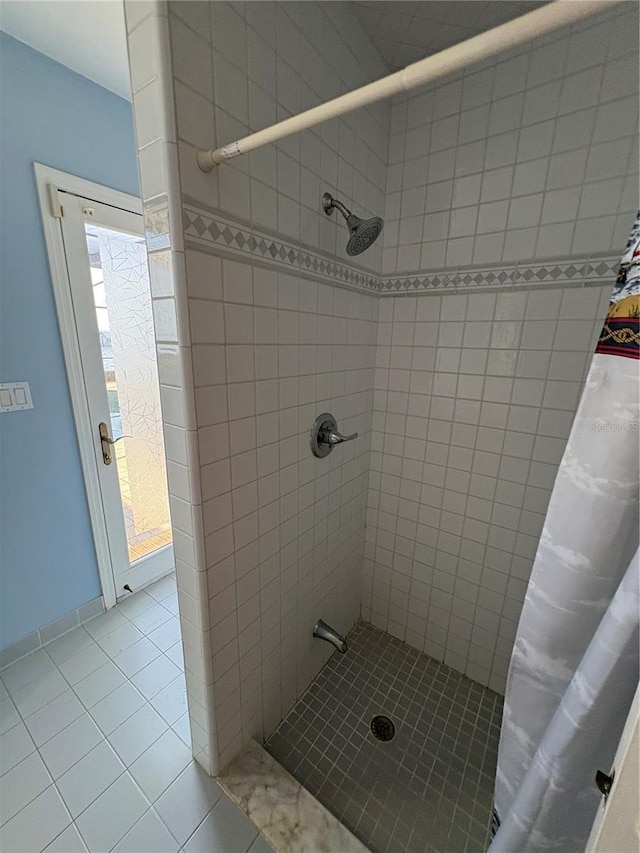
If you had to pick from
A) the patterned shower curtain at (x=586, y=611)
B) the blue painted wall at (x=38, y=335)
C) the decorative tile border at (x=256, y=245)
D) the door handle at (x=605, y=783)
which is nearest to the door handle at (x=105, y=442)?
the blue painted wall at (x=38, y=335)

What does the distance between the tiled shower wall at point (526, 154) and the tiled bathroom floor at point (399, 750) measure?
1812 mm

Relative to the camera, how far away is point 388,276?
148cm

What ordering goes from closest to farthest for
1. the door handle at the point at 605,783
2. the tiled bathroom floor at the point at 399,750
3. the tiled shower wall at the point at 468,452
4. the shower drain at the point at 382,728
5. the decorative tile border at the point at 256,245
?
the door handle at the point at 605,783
the decorative tile border at the point at 256,245
the tiled bathroom floor at the point at 399,750
the tiled shower wall at the point at 468,452
the shower drain at the point at 382,728

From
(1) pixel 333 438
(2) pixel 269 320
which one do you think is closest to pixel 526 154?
(2) pixel 269 320

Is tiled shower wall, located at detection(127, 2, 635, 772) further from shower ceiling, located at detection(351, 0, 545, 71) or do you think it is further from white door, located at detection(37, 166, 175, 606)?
white door, located at detection(37, 166, 175, 606)

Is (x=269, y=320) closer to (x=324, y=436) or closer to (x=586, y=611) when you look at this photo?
(x=324, y=436)

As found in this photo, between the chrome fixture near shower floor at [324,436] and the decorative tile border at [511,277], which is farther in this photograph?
the chrome fixture near shower floor at [324,436]

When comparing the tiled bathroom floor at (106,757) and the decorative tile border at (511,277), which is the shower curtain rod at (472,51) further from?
the tiled bathroom floor at (106,757)

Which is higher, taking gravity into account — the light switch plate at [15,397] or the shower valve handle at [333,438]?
the light switch plate at [15,397]

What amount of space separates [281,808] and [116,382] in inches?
71.1

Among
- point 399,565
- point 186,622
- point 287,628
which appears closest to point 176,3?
point 186,622

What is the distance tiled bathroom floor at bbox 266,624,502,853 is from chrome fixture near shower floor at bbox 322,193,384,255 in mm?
1795

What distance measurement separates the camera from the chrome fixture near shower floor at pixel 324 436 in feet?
4.04

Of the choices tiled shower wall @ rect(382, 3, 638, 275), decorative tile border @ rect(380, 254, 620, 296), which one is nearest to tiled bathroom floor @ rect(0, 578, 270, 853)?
decorative tile border @ rect(380, 254, 620, 296)
